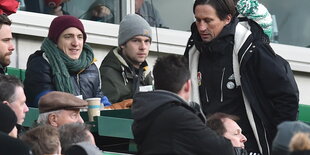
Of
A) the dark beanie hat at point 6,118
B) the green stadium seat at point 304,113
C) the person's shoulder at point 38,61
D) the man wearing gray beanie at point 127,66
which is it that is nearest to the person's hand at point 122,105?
the man wearing gray beanie at point 127,66

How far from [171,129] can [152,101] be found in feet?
0.84

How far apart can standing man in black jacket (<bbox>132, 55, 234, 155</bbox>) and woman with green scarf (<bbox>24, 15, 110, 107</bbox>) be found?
2.43 meters

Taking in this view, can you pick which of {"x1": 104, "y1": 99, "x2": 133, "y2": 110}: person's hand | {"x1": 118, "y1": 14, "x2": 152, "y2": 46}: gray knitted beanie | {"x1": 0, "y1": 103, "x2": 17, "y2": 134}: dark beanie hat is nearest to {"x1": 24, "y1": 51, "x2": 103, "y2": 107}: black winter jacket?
{"x1": 104, "y1": 99, "x2": 133, "y2": 110}: person's hand

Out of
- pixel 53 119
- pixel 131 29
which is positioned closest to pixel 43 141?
pixel 53 119

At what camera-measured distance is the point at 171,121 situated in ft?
30.9

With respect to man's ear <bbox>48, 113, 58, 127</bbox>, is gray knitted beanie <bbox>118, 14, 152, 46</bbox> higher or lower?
higher

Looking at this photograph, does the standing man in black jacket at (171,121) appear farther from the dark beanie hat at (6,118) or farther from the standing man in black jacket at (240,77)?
the standing man in black jacket at (240,77)

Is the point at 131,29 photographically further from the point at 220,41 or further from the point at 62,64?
the point at 220,41

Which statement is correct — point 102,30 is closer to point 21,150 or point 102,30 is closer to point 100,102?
point 100,102

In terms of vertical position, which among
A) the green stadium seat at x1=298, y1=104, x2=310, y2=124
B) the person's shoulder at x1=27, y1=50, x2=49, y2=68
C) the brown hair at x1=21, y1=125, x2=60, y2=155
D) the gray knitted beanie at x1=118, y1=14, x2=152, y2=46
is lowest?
the green stadium seat at x1=298, y1=104, x2=310, y2=124

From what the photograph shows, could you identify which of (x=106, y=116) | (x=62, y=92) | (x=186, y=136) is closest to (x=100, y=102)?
(x=106, y=116)

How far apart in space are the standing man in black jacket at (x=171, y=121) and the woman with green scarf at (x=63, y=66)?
7.97ft

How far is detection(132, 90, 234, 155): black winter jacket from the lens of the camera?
30.8ft

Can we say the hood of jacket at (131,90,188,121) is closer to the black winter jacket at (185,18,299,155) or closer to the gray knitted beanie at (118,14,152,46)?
the black winter jacket at (185,18,299,155)
